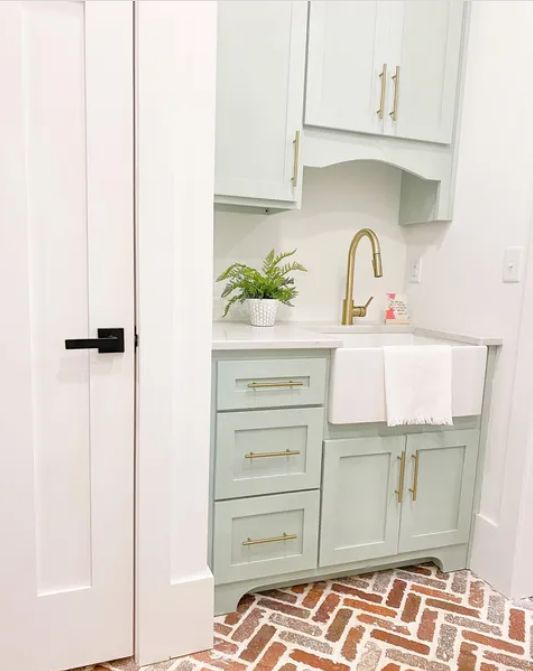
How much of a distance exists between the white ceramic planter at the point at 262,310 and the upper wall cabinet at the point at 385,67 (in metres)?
0.68

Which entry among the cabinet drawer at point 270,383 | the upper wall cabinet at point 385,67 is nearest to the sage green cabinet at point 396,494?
the cabinet drawer at point 270,383

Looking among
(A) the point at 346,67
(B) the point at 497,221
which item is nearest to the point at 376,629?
(B) the point at 497,221

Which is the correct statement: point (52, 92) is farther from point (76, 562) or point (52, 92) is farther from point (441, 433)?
point (441, 433)

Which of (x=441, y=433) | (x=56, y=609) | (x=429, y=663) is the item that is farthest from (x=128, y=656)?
(x=441, y=433)

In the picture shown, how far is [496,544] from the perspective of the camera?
192 centimetres

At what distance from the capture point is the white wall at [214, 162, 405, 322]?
2.22m

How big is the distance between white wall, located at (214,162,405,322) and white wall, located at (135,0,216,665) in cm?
77

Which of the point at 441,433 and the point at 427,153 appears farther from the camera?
the point at 427,153

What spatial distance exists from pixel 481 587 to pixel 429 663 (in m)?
0.50

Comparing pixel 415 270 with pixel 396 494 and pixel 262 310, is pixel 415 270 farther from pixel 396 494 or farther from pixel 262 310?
pixel 396 494

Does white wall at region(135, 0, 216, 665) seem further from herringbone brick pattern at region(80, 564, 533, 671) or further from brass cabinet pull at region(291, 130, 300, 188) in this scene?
brass cabinet pull at region(291, 130, 300, 188)

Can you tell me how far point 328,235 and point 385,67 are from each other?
708mm

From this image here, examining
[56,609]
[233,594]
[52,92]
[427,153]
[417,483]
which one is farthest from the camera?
[427,153]

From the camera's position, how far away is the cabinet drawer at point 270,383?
5.28 feet
